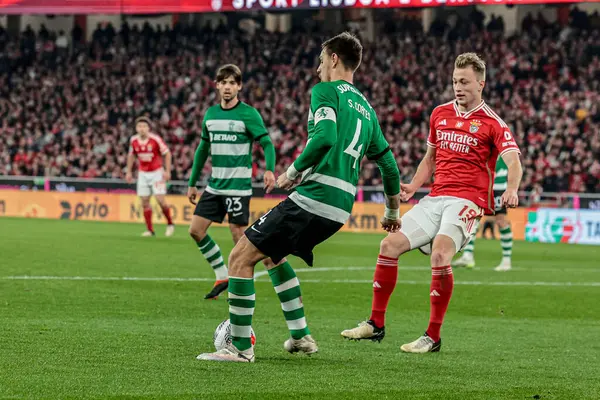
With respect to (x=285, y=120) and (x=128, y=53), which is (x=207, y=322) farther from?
(x=128, y=53)

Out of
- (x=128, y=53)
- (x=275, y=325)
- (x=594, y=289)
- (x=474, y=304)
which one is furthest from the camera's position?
(x=128, y=53)

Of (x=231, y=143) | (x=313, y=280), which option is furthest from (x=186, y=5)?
(x=231, y=143)

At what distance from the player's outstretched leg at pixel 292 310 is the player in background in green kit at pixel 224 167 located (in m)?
4.01

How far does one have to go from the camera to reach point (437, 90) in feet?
117

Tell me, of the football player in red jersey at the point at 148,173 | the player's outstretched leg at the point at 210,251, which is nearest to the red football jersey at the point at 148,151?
the football player in red jersey at the point at 148,173

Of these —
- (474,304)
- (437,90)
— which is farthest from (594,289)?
(437,90)

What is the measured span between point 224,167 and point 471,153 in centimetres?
384

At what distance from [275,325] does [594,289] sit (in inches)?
256

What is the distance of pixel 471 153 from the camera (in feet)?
28.4

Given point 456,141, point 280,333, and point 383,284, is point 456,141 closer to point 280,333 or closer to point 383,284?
point 383,284

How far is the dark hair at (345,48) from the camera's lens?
23.5ft

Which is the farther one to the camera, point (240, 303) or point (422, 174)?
point (422, 174)

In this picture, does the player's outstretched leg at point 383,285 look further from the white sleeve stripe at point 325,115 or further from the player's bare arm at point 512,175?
the white sleeve stripe at point 325,115

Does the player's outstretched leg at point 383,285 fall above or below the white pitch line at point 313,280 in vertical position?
above
